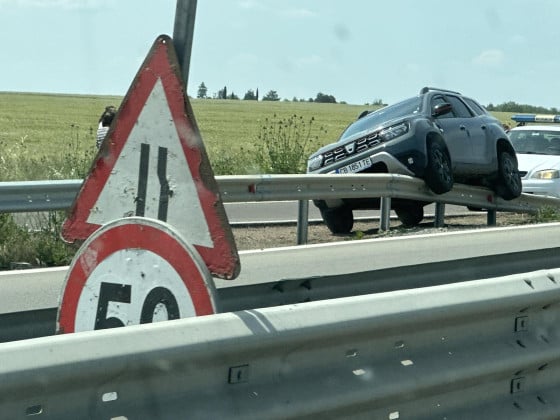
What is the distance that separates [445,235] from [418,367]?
14.9 feet

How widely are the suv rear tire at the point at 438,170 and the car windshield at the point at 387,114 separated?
834mm

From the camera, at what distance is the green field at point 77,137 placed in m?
15.3

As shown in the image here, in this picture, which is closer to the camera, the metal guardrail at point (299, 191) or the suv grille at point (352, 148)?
the metal guardrail at point (299, 191)

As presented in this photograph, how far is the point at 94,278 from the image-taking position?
152 inches

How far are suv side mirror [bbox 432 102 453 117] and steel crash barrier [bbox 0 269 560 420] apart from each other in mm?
10696

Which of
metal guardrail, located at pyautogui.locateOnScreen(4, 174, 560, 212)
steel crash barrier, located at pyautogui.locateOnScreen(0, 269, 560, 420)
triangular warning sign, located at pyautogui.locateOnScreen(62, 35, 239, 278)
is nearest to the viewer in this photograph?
steel crash barrier, located at pyautogui.locateOnScreen(0, 269, 560, 420)

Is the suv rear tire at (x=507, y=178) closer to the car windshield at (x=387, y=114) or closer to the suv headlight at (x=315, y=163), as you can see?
the car windshield at (x=387, y=114)

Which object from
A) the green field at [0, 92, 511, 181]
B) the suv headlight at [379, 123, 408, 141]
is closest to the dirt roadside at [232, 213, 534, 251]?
the suv headlight at [379, 123, 408, 141]

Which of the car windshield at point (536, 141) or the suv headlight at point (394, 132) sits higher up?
the suv headlight at point (394, 132)

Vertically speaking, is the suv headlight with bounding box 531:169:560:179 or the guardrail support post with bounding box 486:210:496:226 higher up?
the suv headlight with bounding box 531:169:560:179

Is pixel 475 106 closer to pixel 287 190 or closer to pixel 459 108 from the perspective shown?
pixel 459 108

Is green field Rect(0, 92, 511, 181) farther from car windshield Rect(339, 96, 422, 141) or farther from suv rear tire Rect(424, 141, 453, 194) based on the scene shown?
suv rear tire Rect(424, 141, 453, 194)

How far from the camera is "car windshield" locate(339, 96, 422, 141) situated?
603 inches

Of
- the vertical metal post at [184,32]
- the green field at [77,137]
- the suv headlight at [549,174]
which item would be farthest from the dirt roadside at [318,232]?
the vertical metal post at [184,32]
